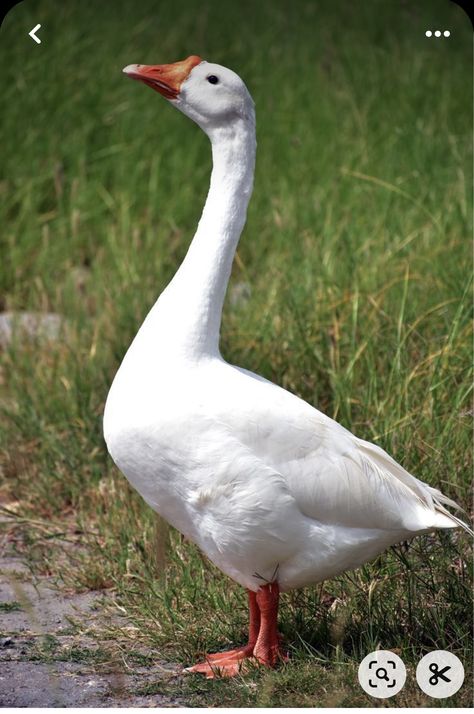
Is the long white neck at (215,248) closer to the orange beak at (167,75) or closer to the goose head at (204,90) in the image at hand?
the goose head at (204,90)

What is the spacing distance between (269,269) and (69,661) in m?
2.93

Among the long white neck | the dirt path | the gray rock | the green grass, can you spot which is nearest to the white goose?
the long white neck

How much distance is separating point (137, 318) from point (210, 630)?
2168 millimetres

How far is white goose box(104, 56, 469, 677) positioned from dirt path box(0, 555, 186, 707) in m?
0.21

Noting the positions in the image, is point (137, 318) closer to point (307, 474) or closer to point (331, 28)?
point (307, 474)

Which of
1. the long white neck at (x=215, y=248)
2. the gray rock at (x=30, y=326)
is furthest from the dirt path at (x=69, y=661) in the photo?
the gray rock at (x=30, y=326)

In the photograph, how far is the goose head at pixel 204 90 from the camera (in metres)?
3.39

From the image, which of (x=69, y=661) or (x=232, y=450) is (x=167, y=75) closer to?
(x=232, y=450)

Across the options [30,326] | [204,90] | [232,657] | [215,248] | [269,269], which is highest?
[204,90]

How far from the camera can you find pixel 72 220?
22.0 feet

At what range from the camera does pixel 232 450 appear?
3189 mm

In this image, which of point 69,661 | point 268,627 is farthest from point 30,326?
point 268,627

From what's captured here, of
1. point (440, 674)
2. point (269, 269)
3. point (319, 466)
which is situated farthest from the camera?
point (269, 269)

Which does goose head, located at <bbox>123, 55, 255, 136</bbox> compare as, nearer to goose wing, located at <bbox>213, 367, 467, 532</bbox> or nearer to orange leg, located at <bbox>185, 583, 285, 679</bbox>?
goose wing, located at <bbox>213, 367, 467, 532</bbox>
